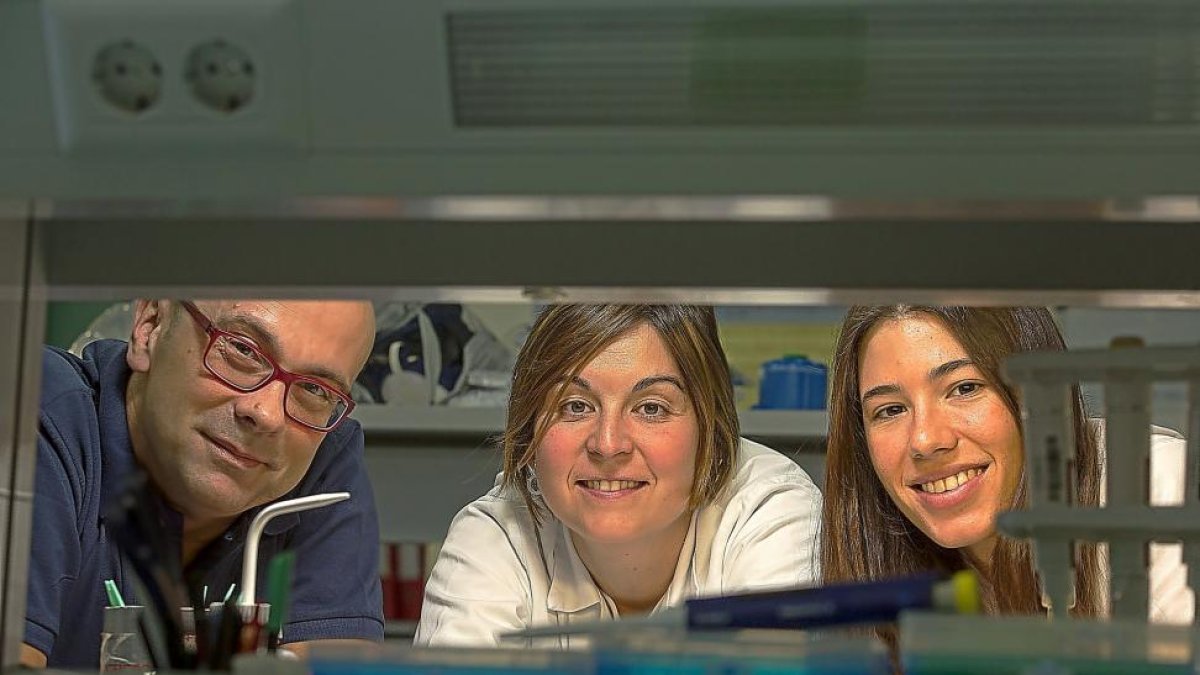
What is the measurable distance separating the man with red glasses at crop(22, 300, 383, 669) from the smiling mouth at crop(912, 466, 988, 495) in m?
0.84

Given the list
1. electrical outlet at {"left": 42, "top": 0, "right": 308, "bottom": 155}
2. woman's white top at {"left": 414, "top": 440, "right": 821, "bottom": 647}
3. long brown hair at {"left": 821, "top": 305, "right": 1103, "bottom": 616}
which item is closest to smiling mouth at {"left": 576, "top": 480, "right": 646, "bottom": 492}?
woman's white top at {"left": 414, "top": 440, "right": 821, "bottom": 647}

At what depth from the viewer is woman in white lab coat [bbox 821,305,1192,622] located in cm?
154

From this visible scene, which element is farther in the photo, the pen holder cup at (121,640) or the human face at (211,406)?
the human face at (211,406)

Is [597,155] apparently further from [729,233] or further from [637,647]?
[637,647]

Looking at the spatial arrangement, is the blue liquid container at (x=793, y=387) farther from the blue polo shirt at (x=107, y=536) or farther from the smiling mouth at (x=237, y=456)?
the smiling mouth at (x=237, y=456)

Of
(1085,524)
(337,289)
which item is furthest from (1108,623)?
(337,289)

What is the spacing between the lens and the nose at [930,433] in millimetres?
1553

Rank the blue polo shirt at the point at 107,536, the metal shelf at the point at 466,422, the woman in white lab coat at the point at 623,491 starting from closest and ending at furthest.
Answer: the blue polo shirt at the point at 107,536
the woman in white lab coat at the point at 623,491
the metal shelf at the point at 466,422

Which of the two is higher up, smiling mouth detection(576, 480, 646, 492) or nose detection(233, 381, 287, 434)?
nose detection(233, 381, 287, 434)

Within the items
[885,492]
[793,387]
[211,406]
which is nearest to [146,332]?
[211,406]

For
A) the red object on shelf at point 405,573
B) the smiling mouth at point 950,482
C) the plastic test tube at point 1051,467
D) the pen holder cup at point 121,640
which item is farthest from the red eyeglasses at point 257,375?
the plastic test tube at point 1051,467

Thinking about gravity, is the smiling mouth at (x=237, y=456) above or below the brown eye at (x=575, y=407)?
below

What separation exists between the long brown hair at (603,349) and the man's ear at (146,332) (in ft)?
1.73

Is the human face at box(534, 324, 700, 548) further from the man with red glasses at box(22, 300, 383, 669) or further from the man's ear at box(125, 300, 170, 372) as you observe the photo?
the man's ear at box(125, 300, 170, 372)
